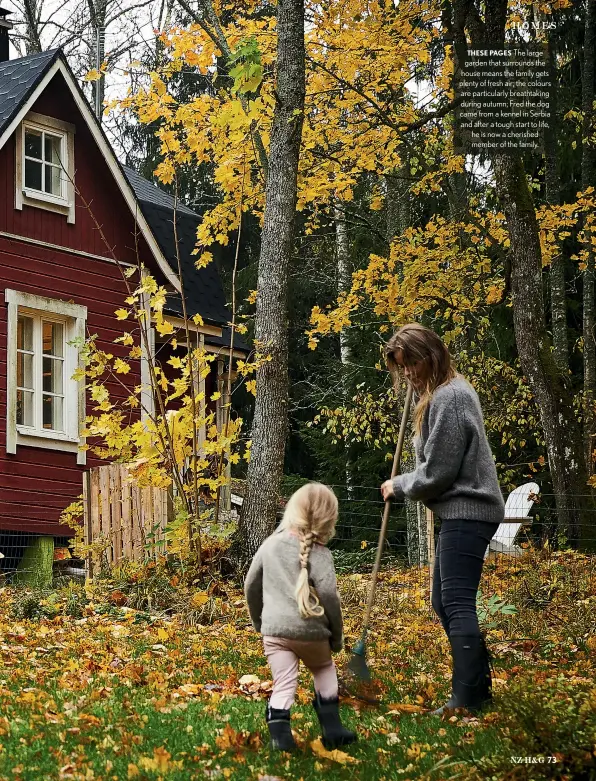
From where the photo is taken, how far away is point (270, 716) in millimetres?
4801

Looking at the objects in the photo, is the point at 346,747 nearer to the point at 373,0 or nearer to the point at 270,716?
the point at 270,716

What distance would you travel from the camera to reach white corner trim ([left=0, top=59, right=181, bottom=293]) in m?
14.7

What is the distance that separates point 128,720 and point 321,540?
138cm

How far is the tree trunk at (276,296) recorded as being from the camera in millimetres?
10844

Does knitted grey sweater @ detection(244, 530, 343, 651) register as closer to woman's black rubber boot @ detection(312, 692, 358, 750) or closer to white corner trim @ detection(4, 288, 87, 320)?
woman's black rubber boot @ detection(312, 692, 358, 750)

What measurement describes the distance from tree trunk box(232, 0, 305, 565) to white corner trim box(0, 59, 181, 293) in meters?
3.53

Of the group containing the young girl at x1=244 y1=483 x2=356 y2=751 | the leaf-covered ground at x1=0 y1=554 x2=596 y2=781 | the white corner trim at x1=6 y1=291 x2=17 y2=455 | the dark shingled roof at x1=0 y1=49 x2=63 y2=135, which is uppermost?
the dark shingled roof at x1=0 y1=49 x2=63 y2=135

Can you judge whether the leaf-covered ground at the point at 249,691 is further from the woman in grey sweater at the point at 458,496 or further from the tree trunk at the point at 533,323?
the tree trunk at the point at 533,323

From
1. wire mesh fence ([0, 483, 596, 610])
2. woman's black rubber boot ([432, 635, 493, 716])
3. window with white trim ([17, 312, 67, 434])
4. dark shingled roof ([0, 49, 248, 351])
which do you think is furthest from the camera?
dark shingled roof ([0, 49, 248, 351])

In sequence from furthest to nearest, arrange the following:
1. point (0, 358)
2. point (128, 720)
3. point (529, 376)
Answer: point (0, 358), point (529, 376), point (128, 720)

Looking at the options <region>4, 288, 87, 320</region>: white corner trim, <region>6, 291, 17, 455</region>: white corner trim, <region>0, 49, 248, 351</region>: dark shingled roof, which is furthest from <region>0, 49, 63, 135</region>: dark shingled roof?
<region>6, 291, 17, 455</region>: white corner trim

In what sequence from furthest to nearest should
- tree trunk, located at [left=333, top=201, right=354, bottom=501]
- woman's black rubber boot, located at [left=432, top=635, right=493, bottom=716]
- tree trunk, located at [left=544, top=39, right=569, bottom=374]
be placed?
tree trunk, located at [left=333, top=201, right=354, bottom=501] → tree trunk, located at [left=544, top=39, right=569, bottom=374] → woman's black rubber boot, located at [left=432, top=635, right=493, bottom=716]

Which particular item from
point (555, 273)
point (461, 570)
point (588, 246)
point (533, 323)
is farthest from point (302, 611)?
point (555, 273)

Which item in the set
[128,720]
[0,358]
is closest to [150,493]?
[0,358]
